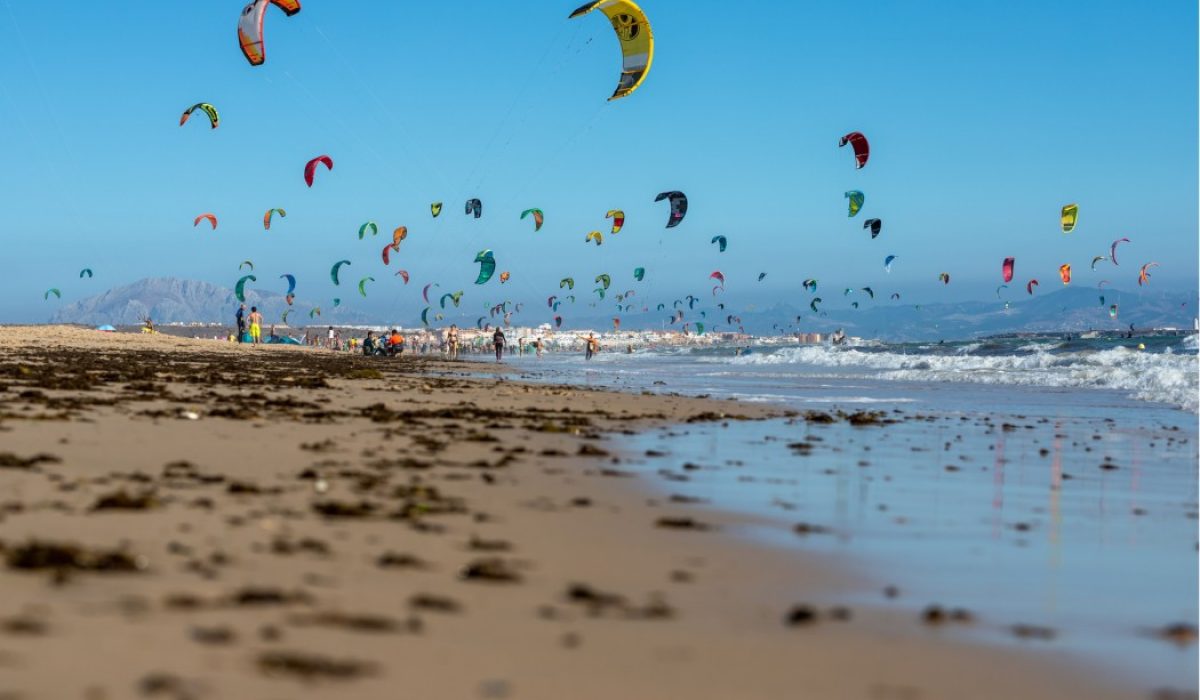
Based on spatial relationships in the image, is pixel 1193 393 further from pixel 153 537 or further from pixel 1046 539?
pixel 153 537

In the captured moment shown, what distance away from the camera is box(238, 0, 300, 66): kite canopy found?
23.7 meters

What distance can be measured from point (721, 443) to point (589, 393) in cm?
904

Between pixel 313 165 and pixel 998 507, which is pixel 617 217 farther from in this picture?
pixel 998 507

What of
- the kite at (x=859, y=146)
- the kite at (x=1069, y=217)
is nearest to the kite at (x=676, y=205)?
the kite at (x=859, y=146)

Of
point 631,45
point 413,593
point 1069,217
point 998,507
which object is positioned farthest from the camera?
point 1069,217

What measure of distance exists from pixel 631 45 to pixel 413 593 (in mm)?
19204

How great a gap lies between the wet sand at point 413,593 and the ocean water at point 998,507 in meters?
0.30

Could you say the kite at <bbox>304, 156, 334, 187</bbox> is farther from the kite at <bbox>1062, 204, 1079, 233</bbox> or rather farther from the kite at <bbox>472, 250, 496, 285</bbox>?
the kite at <bbox>1062, 204, 1079, 233</bbox>

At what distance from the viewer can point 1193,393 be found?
20812 millimetres

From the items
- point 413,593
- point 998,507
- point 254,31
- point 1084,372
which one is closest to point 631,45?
point 254,31

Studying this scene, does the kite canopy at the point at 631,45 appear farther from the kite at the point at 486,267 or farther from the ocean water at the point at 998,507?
the kite at the point at 486,267

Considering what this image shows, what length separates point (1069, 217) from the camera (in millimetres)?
51125

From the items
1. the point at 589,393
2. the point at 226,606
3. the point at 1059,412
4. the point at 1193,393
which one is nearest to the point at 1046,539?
the point at 226,606

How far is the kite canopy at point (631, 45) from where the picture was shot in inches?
852
